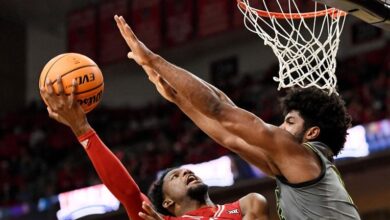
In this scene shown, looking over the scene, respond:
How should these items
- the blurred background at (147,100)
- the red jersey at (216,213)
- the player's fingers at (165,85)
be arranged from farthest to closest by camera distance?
1. the blurred background at (147,100)
2. the red jersey at (216,213)
3. the player's fingers at (165,85)

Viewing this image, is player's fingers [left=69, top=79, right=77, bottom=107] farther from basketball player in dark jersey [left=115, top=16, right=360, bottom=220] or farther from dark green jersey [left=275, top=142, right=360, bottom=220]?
dark green jersey [left=275, top=142, right=360, bottom=220]

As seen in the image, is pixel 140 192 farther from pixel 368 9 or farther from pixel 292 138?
pixel 368 9

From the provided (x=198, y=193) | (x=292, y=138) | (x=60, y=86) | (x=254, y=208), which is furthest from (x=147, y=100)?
(x=292, y=138)

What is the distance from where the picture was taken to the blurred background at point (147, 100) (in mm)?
9312

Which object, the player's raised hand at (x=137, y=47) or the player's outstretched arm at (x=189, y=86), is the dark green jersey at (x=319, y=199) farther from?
the player's raised hand at (x=137, y=47)

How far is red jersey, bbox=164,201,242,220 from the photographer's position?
4203 millimetres

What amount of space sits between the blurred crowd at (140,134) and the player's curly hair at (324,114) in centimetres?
591

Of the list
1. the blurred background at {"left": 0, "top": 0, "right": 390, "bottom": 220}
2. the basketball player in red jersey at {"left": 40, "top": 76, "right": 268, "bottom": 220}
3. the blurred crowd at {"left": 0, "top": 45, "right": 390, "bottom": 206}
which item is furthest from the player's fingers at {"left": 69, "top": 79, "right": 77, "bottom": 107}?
the blurred crowd at {"left": 0, "top": 45, "right": 390, "bottom": 206}

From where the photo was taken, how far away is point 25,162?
13.1 metres

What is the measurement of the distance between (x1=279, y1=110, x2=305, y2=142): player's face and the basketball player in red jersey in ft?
2.23

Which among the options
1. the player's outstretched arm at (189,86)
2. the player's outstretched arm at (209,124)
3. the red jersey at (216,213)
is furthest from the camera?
the red jersey at (216,213)

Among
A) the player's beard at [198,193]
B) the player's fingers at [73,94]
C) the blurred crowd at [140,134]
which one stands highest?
the player's fingers at [73,94]

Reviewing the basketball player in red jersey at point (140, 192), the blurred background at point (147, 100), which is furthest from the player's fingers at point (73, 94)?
the blurred background at point (147, 100)

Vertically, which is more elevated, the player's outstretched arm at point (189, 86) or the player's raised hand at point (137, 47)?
the player's raised hand at point (137, 47)
